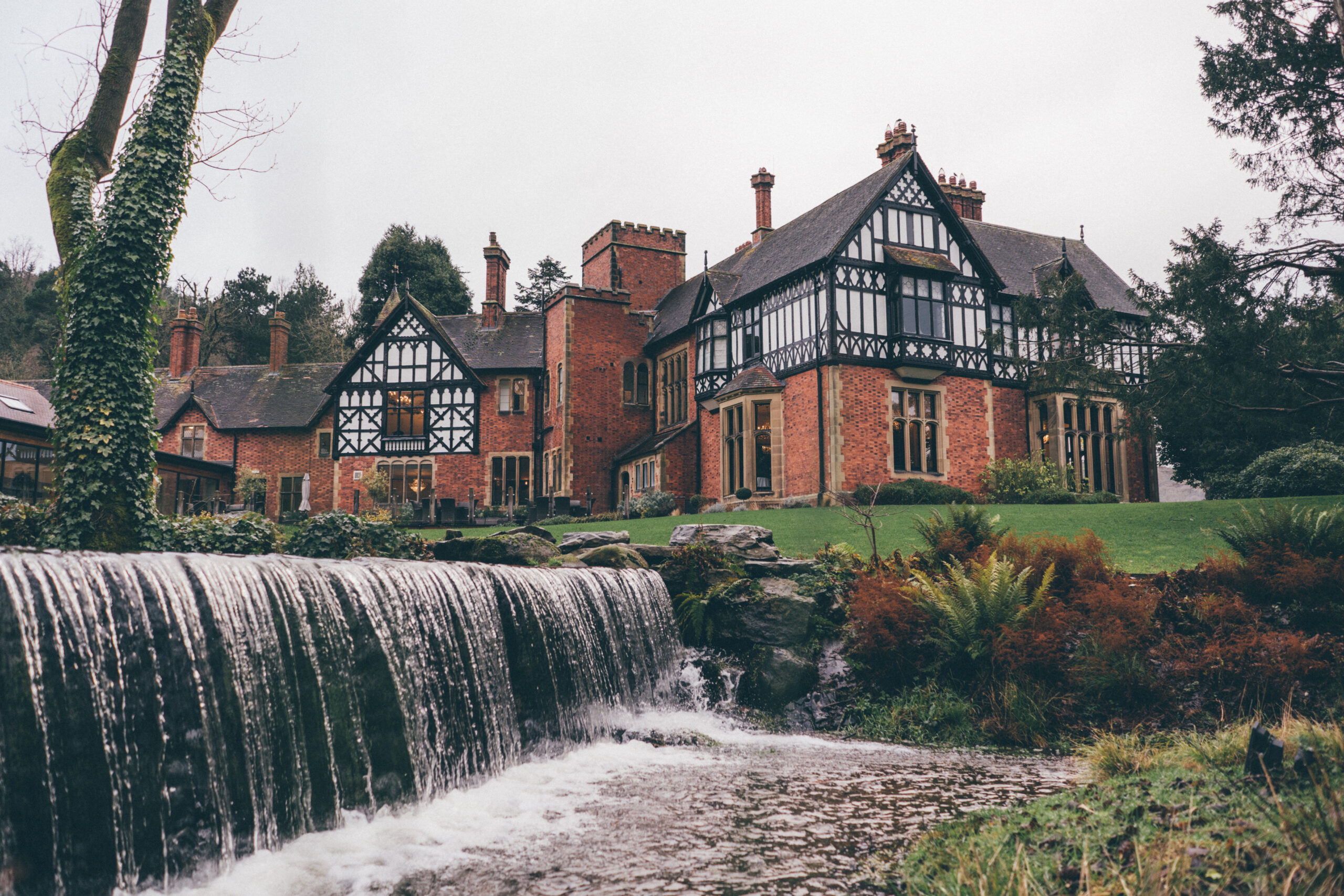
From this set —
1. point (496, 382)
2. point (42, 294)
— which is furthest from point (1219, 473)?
point (42, 294)

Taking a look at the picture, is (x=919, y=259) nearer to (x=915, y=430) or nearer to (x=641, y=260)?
(x=915, y=430)

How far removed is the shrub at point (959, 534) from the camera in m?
11.9

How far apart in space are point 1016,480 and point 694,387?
10390 millimetres

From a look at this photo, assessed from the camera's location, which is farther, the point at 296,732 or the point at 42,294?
the point at 42,294

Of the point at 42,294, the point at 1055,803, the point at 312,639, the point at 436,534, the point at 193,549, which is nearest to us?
the point at 1055,803

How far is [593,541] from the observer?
1499cm

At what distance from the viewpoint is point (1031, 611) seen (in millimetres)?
9812

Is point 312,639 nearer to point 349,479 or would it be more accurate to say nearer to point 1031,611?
point 1031,611

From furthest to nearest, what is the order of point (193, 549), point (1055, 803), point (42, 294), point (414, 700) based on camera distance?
point (42, 294) → point (193, 549) → point (414, 700) → point (1055, 803)

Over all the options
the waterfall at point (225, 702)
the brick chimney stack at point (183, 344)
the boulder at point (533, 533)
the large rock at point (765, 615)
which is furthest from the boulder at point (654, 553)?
the brick chimney stack at point (183, 344)

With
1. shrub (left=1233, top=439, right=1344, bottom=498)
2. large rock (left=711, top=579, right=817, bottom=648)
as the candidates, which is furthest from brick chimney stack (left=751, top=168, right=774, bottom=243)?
large rock (left=711, top=579, right=817, bottom=648)

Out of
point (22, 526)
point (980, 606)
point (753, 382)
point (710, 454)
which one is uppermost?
point (753, 382)

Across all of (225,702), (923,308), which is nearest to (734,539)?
(225,702)

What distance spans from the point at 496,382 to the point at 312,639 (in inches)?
1074
